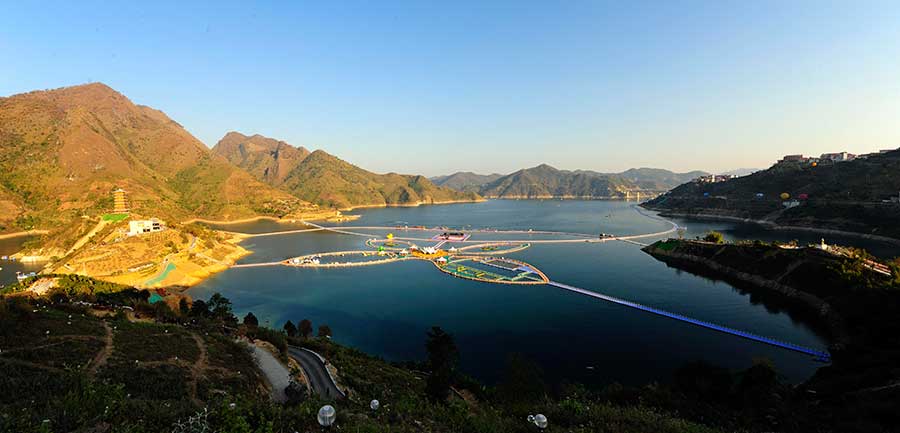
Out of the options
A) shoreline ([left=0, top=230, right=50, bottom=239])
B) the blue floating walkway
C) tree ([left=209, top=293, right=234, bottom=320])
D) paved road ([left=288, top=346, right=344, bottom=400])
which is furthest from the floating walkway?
shoreline ([left=0, top=230, right=50, bottom=239])

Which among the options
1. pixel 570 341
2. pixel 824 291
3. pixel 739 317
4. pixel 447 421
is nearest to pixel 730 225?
pixel 824 291

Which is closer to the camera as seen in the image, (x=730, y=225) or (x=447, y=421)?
(x=447, y=421)

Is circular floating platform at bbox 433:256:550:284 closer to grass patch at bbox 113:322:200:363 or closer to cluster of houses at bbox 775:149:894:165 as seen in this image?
grass patch at bbox 113:322:200:363

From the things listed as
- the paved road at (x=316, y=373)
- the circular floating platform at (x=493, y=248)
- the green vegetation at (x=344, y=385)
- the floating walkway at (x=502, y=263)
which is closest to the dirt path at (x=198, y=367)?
the green vegetation at (x=344, y=385)

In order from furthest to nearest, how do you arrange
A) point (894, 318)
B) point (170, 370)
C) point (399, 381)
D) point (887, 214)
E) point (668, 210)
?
point (668, 210) → point (887, 214) → point (894, 318) → point (399, 381) → point (170, 370)

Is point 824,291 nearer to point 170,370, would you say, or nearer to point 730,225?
point 170,370

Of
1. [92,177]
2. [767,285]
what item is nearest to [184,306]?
[767,285]
